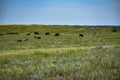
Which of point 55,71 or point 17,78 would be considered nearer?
point 17,78

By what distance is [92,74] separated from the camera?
26.2ft

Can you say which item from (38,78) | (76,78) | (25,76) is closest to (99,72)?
(76,78)

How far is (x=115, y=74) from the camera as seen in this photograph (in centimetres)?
796

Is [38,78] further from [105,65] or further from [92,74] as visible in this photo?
[105,65]

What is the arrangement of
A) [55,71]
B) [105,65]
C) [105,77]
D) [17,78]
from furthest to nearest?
[105,65]
[55,71]
[17,78]
[105,77]

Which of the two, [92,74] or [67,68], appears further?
[67,68]

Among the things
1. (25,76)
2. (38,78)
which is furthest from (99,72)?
(25,76)

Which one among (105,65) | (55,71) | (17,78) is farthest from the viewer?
(105,65)

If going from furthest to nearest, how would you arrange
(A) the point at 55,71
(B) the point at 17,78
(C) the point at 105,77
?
(A) the point at 55,71 < (B) the point at 17,78 < (C) the point at 105,77

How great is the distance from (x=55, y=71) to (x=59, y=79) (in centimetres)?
140

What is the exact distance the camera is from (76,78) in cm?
765

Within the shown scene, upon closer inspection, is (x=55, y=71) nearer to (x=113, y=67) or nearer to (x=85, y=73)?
(x=85, y=73)

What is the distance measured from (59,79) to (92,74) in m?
1.40

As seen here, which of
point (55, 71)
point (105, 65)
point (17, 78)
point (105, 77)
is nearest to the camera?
point (105, 77)
